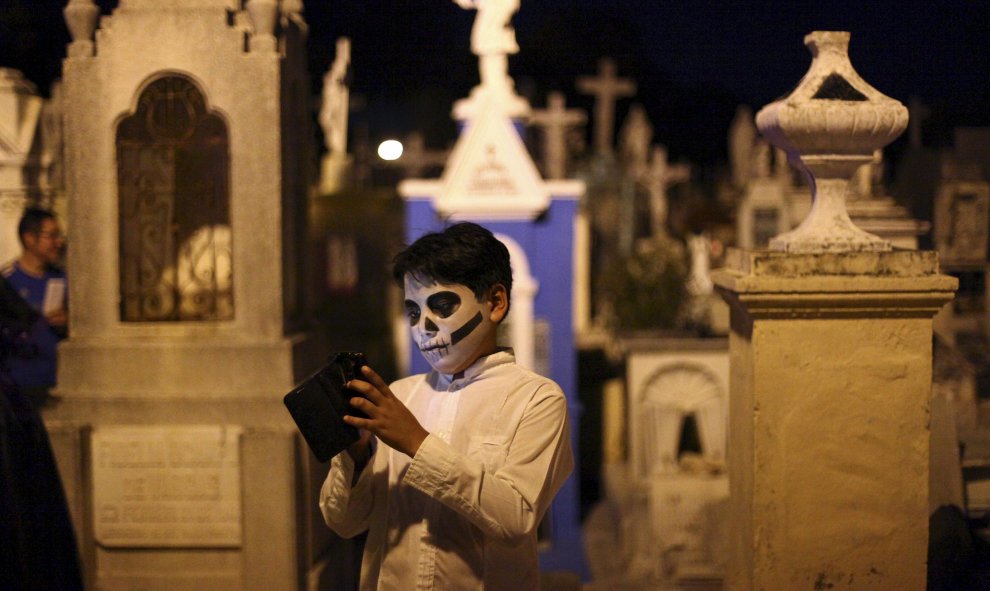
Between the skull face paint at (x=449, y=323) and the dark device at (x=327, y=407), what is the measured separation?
10.5 inches

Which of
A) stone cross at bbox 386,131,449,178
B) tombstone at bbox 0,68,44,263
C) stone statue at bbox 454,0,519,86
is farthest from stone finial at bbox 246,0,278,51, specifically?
stone cross at bbox 386,131,449,178

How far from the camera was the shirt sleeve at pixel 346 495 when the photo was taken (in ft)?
8.62

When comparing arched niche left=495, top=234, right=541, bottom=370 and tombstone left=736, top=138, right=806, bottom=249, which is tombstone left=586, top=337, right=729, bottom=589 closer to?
arched niche left=495, top=234, right=541, bottom=370

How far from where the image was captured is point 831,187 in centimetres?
338

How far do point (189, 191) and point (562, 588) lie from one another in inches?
109

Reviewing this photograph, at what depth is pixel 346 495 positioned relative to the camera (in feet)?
8.65

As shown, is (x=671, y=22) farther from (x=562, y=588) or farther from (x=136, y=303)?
(x=562, y=588)

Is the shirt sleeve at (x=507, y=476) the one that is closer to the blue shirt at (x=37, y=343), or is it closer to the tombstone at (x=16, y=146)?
the blue shirt at (x=37, y=343)

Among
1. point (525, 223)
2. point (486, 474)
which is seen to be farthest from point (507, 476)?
point (525, 223)

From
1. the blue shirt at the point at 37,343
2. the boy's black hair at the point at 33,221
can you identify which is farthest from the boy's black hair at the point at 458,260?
the boy's black hair at the point at 33,221

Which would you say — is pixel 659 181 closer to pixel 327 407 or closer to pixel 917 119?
pixel 917 119

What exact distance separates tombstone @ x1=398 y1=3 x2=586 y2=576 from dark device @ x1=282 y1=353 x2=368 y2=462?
523 cm

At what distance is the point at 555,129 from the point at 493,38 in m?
5.85

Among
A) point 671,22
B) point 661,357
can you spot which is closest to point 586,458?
point 661,357
